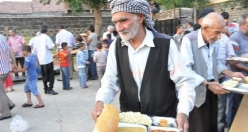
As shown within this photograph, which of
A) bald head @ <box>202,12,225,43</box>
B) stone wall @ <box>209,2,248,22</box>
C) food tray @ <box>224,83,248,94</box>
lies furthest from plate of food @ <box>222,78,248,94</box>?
stone wall @ <box>209,2,248,22</box>

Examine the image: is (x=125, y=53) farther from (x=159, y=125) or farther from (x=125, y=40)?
(x=159, y=125)

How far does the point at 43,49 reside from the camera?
7.02 m

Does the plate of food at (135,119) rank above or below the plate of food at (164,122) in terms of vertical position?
above

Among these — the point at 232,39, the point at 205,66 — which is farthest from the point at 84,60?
the point at 205,66

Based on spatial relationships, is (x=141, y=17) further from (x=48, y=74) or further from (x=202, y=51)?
(x=48, y=74)

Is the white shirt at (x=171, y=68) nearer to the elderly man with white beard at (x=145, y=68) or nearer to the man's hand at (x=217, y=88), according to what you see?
the elderly man with white beard at (x=145, y=68)

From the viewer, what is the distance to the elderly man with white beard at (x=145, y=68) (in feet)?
5.63

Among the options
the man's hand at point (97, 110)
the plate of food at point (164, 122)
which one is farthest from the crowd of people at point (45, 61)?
the plate of food at point (164, 122)

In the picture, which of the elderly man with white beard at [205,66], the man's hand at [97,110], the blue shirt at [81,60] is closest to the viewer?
the man's hand at [97,110]

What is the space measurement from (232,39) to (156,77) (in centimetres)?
243

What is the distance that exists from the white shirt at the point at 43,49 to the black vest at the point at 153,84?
5424 millimetres

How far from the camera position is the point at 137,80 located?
1.80 m

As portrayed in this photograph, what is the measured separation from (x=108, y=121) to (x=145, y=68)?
0.50 meters

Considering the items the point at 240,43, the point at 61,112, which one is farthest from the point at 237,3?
the point at 61,112
